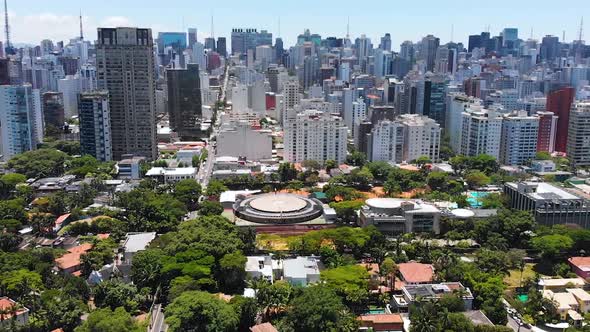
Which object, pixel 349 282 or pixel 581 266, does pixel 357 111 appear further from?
pixel 349 282

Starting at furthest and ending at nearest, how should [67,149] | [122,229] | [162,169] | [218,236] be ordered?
[67,149] → [162,169] → [122,229] → [218,236]

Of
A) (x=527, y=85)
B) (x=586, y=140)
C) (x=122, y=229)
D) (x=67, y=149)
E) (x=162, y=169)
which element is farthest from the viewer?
(x=527, y=85)

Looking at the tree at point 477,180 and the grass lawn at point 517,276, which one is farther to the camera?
the tree at point 477,180

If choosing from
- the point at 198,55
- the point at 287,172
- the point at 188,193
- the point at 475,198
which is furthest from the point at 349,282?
the point at 198,55

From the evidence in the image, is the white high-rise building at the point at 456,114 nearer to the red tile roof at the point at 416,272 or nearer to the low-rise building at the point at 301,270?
the red tile roof at the point at 416,272

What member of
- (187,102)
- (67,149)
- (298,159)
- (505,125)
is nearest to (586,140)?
(505,125)

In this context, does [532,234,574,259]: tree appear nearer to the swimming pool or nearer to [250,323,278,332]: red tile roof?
the swimming pool

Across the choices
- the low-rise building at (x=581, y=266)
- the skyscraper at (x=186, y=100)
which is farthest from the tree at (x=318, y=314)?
the skyscraper at (x=186, y=100)

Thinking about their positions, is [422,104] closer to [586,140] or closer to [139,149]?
[586,140]
